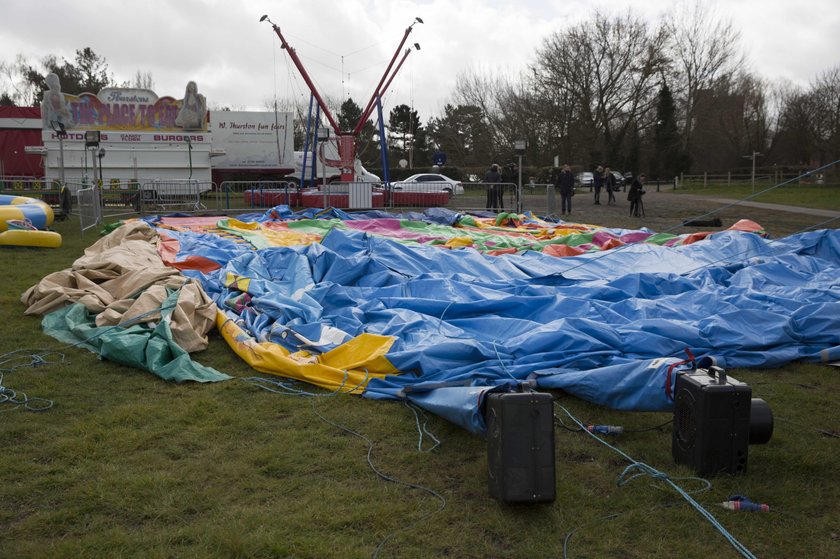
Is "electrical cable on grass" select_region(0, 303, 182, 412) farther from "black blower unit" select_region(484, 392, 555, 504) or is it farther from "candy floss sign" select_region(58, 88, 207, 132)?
"candy floss sign" select_region(58, 88, 207, 132)

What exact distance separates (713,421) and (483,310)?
3.29m

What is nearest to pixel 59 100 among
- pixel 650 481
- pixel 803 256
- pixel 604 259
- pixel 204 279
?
pixel 204 279

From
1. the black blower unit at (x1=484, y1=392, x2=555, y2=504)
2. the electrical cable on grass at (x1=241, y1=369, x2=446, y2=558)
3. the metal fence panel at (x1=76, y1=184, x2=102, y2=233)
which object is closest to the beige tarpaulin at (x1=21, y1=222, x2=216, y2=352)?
the electrical cable on grass at (x1=241, y1=369, x2=446, y2=558)

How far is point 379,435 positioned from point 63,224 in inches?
608

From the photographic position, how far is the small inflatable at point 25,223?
12133 millimetres

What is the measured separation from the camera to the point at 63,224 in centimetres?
1714

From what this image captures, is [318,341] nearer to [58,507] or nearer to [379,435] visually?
[379,435]

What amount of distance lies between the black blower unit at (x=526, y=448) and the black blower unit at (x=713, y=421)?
85cm

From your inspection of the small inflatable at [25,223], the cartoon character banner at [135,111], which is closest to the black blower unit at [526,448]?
the small inflatable at [25,223]

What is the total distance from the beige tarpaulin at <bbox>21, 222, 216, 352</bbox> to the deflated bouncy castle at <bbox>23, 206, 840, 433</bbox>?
23mm

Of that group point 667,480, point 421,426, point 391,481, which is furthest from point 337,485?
point 667,480

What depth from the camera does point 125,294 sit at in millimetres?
7121

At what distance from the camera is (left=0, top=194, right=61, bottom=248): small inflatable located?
478 inches

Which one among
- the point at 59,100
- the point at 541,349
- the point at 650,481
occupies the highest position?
the point at 59,100
